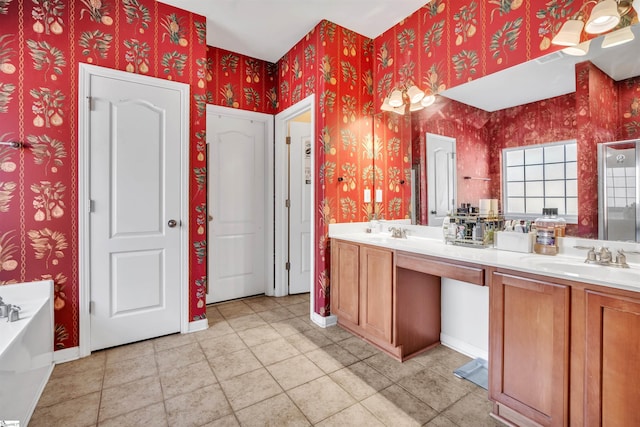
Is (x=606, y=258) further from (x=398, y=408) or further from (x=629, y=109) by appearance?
(x=398, y=408)

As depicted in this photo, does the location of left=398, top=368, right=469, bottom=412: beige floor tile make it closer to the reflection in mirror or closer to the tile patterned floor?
the tile patterned floor

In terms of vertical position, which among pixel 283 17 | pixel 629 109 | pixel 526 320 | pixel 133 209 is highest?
pixel 283 17

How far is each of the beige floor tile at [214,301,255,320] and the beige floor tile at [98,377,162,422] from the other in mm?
1098

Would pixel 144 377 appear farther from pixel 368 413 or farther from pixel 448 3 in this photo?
pixel 448 3

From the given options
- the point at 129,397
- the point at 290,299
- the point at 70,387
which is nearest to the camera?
the point at 129,397

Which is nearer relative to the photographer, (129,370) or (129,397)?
(129,397)

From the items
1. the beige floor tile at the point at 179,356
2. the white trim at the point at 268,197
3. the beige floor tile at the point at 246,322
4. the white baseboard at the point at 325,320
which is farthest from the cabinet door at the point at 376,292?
the white trim at the point at 268,197

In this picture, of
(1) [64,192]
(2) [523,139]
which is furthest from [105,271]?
(2) [523,139]

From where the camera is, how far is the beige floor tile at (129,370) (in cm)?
194

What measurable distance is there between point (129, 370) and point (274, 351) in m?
0.98

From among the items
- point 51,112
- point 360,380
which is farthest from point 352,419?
point 51,112

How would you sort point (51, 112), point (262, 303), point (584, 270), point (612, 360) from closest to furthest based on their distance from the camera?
1. point (612, 360)
2. point (584, 270)
3. point (51, 112)
4. point (262, 303)

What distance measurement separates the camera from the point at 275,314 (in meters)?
3.07

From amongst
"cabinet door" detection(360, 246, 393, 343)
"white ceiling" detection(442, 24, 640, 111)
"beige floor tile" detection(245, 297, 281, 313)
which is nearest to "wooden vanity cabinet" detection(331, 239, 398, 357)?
"cabinet door" detection(360, 246, 393, 343)
